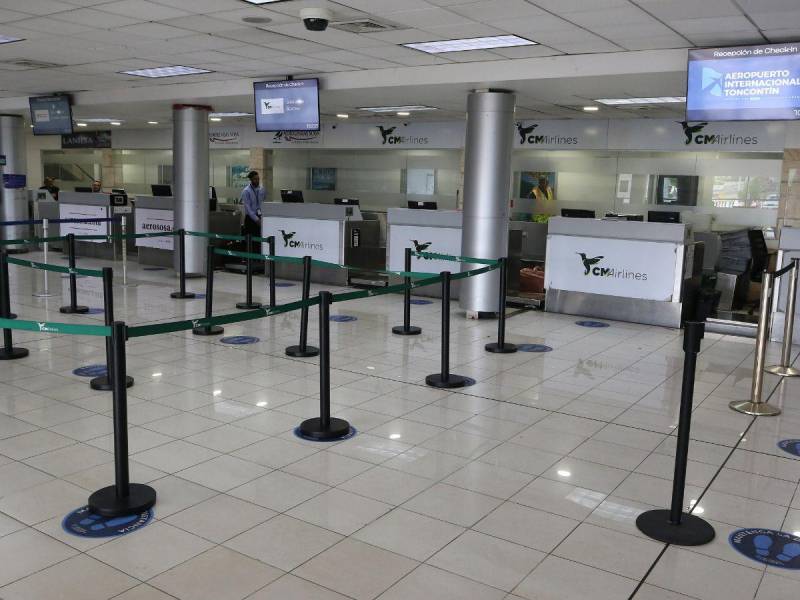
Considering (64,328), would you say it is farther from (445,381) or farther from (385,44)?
(385,44)

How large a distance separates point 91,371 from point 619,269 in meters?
6.35

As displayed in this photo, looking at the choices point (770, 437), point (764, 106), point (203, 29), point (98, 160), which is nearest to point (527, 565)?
point (770, 437)

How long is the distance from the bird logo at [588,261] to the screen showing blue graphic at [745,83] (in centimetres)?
268

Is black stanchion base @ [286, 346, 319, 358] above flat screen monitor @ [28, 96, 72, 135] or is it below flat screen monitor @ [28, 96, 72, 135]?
below

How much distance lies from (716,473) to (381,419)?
7.26 feet

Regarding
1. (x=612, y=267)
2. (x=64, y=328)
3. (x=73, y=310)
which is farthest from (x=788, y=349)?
(x=73, y=310)

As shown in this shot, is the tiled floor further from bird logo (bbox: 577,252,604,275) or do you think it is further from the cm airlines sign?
bird logo (bbox: 577,252,604,275)

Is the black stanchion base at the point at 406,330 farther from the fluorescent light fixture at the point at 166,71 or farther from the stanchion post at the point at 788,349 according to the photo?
the fluorescent light fixture at the point at 166,71

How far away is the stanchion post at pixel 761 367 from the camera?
18.2ft

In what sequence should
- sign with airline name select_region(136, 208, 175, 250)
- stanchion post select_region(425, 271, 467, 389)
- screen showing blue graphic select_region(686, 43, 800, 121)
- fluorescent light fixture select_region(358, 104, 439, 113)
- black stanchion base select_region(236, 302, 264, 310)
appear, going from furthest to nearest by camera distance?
sign with airline name select_region(136, 208, 175, 250) < fluorescent light fixture select_region(358, 104, 439, 113) < black stanchion base select_region(236, 302, 264, 310) < screen showing blue graphic select_region(686, 43, 800, 121) < stanchion post select_region(425, 271, 467, 389)

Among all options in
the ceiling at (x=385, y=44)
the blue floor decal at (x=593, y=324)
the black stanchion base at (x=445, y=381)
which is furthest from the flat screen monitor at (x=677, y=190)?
the black stanchion base at (x=445, y=381)

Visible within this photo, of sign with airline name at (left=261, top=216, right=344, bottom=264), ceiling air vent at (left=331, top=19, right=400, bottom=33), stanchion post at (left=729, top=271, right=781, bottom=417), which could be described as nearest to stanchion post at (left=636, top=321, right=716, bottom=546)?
stanchion post at (left=729, top=271, right=781, bottom=417)

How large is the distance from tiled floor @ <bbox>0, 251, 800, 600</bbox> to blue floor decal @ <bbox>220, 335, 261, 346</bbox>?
0.20 meters

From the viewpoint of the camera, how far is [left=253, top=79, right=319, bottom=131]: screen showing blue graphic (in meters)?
9.91
